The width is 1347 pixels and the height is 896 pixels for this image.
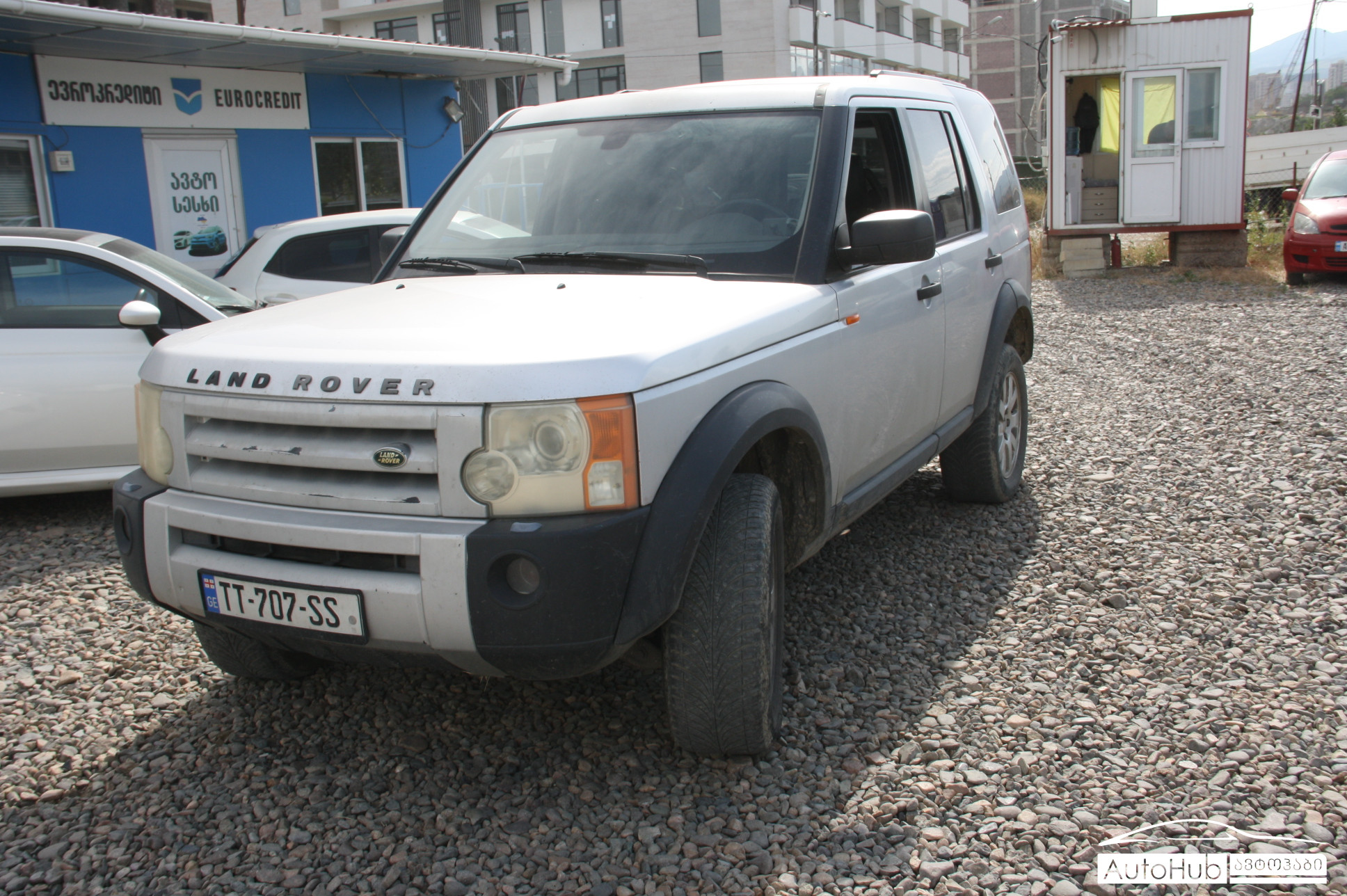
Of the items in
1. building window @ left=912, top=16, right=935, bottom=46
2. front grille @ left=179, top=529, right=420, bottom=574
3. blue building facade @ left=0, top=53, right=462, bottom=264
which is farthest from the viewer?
building window @ left=912, top=16, right=935, bottom=46

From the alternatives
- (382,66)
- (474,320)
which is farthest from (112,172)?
(474,320)

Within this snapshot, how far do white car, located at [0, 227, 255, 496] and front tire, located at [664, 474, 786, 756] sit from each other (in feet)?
12.4

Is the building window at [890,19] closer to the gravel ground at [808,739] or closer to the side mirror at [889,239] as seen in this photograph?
the gravel ground at [808,739]

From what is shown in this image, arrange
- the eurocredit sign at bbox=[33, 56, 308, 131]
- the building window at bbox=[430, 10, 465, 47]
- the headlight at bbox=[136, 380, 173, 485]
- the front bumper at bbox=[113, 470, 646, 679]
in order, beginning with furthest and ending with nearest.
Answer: the building window at bbox=[430, 10, 465, 47]
the eurocredit sign at bbox=[33, 56, 308, 131]
the headlight at bbox=[136, 380, 173, 485]
the front bumper at bbox=[113, 470, 646, 679]

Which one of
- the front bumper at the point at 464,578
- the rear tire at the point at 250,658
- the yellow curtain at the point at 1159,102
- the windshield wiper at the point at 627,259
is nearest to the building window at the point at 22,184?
the rear tire at the point at 250,658

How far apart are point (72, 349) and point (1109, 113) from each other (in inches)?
657

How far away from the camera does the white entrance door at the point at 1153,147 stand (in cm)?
1605

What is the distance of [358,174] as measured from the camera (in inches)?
608

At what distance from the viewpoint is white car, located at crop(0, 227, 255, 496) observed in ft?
18.1

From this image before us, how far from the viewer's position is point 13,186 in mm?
11281

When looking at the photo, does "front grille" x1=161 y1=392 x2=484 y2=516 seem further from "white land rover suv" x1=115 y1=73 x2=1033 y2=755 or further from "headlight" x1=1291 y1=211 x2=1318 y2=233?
"headlight" x1=1291 y1=211 x2=1318 y2=233

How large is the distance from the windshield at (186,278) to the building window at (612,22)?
1978 inches

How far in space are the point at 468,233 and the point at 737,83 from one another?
114cm

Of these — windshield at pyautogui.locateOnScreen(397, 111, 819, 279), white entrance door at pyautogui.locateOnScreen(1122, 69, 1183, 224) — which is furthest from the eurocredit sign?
white entrance door at pyautogui.locateOnScreen(1122, 69, 1183, 224)
